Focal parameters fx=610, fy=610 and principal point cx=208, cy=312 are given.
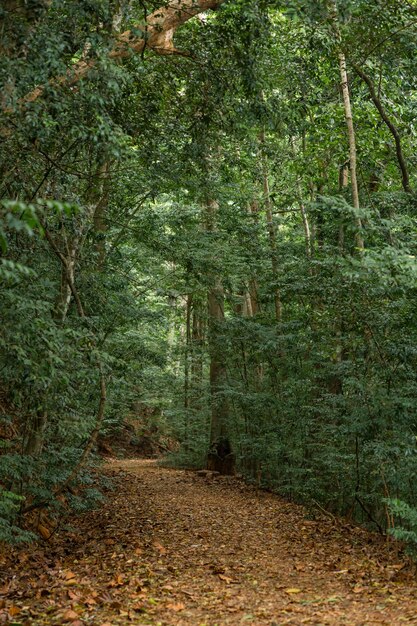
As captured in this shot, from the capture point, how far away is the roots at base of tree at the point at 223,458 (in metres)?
16.6

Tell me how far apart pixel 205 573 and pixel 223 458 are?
972cm

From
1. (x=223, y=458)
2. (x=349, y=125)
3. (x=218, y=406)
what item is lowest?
(x=223, y=458)

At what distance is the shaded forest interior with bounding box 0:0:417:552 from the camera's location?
626cm

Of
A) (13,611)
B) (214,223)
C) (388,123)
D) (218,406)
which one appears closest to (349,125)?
(388,123)

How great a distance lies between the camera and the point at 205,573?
6.94 meters

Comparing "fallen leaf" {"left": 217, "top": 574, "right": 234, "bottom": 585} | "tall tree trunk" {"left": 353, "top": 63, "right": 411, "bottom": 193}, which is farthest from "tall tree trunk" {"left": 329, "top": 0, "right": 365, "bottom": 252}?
"fallen leaf" {"left": 217, "top": 574, "right": 234, "bottom": 585}

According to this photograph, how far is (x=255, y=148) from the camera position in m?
10.7

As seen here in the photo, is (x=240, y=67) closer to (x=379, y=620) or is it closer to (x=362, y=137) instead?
(x=362, y=137)

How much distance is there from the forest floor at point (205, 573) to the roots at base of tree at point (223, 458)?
506 centimetres

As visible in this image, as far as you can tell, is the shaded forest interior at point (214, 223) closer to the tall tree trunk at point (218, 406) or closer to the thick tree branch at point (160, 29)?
the thick tree branch at point (160, 29)

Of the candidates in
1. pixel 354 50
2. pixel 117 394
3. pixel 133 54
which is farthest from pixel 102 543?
pixel 354 50

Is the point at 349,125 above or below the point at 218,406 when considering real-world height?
above

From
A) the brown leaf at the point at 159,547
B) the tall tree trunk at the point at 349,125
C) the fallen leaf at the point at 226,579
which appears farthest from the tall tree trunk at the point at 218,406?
the fallen leaf at the point at 226,579

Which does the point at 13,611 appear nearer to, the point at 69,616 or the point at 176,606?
the point at 69,616
